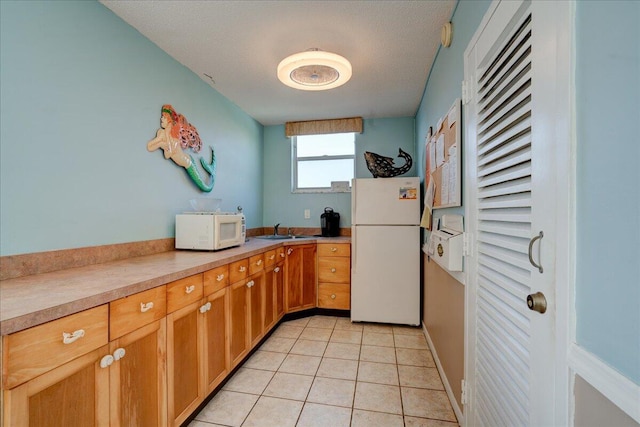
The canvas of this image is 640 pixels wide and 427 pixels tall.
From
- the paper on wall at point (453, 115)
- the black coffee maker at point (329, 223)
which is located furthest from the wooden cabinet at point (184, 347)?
the black coffee maker at point (329, 223)

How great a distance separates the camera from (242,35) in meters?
1.92

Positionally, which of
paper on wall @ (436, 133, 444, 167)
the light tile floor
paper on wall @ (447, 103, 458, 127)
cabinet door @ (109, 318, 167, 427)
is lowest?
the light tile floor

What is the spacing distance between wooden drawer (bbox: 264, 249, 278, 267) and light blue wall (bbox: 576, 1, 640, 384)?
2.17 metres

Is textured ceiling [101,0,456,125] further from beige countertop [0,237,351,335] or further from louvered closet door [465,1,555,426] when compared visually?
beige countertop [0,237,351,335]

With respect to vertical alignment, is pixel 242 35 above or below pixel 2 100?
above

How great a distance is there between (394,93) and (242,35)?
1.64 m

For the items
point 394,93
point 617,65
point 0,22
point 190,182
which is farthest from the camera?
point 394,93

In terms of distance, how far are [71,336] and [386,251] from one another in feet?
8.24

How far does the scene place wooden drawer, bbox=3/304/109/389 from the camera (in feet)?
2.51

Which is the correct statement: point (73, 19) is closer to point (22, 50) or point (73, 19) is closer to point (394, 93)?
point (22, 50)

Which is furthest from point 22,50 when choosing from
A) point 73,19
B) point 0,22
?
point 73,19

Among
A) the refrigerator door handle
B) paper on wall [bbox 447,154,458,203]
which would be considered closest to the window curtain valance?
the refrigerator door handle

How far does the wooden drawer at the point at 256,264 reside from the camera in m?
2.22

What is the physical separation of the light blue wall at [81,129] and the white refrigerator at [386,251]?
5.77ft
